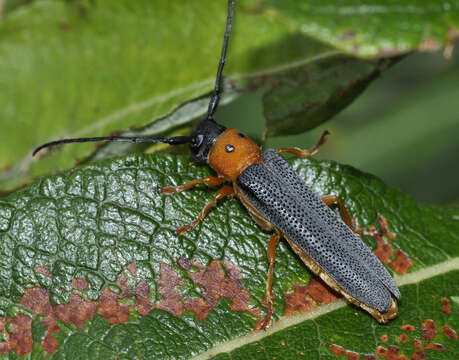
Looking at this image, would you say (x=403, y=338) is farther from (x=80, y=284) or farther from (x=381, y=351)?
(x=80, y=284)

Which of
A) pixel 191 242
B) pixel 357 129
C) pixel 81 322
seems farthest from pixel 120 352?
pixel 357 129

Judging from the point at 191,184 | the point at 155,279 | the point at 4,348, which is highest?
the point at 191,184

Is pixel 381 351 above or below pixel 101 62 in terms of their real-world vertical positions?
below

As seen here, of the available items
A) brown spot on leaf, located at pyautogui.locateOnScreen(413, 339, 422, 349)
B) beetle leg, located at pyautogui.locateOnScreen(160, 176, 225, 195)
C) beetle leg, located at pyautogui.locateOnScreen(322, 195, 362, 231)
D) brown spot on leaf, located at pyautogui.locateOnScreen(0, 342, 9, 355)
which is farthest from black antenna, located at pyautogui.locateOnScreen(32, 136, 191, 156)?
brown spot on leaf, located at pyautogui.locateOnScreen(413, 339, 422, 349)

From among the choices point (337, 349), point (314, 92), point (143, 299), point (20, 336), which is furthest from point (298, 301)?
point (20, 336)

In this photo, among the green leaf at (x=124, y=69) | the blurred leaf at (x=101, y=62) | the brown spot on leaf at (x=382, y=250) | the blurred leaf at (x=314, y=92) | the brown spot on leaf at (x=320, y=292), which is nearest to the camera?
the brown spot on leaf at (x=320, y=292)

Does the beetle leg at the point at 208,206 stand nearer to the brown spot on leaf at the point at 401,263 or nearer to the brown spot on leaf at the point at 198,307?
the brown spot on leaf at the point at 198,307

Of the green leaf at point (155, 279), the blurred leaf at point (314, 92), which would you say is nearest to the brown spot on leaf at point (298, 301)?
the green leaf at point (155, 279)
